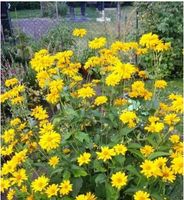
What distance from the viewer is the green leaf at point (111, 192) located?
1.71m

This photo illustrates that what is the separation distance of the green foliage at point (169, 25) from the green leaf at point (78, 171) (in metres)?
4.40

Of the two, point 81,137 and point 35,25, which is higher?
point 35,25

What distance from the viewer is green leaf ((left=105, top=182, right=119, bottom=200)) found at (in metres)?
1.71

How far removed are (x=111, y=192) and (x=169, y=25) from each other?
188 inches

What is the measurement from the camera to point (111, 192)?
172 cm

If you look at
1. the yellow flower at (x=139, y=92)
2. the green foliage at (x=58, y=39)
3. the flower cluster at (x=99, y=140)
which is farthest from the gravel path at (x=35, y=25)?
the yellow flower at (x=139, y=92)

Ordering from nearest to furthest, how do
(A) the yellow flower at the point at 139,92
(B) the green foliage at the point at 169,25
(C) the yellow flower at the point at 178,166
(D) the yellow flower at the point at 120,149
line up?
1. (C) the yellow flower at the point at 178,166
2. (D) the yellow flower at the point at 120,149
3. (A) the yellow flower at the point at 139,92
4. (B) the green foliage at the point at 169,25

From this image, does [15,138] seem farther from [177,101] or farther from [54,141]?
[177,101]

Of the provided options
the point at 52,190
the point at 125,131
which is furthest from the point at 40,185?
the point at 125,131

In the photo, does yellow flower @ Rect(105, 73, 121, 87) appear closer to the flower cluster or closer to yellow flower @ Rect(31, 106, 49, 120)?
the flower cluster

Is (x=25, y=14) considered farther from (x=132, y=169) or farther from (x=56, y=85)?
(x=132, y=169)

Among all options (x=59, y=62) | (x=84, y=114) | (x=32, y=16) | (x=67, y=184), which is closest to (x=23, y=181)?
(x=67, y=184)

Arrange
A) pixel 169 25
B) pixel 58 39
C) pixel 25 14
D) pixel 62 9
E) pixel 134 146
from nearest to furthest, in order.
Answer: pixel 134 146 → pixel 58 39 → pixel 169 25 → pixel 25 14 → pixel 62 9

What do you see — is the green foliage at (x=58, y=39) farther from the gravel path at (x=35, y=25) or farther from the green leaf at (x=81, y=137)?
the green leaf at (x=81, y=137)
